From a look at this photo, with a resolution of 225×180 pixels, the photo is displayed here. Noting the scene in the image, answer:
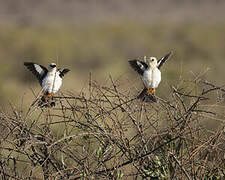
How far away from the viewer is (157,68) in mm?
4879

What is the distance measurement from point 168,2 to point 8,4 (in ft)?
39.0

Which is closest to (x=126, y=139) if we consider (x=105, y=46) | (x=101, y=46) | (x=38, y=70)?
(x=38, y=70)

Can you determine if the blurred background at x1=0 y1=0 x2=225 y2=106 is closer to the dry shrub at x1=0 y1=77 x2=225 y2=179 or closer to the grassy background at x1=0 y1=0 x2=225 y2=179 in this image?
the grassy background at x1=0 y1=0 x2=225 y2=179

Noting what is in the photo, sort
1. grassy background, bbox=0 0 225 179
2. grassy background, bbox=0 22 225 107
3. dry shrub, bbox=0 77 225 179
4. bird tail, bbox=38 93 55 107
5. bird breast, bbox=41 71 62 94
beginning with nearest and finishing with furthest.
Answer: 1. dry shrub, bbox=0 77 225 179
2. grassy background, bbox=0 0 225 179
3. bird tail, bbox=38 93 55 107
4. bird breast, bbox=41 71 62 94
5. grassy background, bbox=0 22 225 107

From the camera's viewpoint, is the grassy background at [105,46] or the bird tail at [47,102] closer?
the bird tail at [47,102]

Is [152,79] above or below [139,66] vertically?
below

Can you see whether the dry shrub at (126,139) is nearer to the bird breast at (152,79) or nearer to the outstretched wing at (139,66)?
the bird breast at (152,79)

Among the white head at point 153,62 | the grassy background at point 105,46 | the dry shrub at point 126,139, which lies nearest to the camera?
the dry shrub at point 126,139

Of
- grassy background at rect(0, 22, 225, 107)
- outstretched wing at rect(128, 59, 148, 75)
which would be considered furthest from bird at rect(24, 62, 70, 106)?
grassy background at rect(0, 22, 225, 107)

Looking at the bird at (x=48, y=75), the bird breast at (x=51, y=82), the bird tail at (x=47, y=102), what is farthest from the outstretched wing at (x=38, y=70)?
the bird tail at (x=47, y=102)

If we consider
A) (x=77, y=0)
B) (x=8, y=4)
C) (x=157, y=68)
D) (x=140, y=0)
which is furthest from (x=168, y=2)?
(x=157, y=68)

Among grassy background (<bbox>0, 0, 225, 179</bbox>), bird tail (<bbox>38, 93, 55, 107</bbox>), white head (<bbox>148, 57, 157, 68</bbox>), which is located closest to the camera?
grassy background (<bbox>0, 0, 225, 179</bbox>)

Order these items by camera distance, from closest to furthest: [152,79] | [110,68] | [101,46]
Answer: [152,79]
[110,68]
[101,46]

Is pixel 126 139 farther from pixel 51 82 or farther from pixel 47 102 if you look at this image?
pixel 51 82
